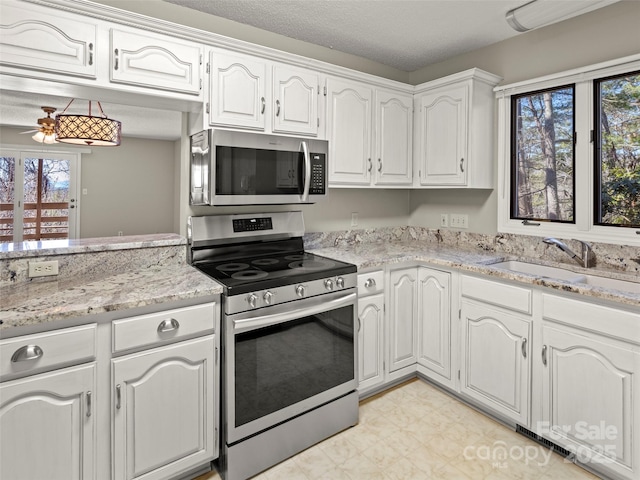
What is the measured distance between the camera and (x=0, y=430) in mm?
1275

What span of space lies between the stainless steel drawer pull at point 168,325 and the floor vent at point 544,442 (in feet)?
6.25

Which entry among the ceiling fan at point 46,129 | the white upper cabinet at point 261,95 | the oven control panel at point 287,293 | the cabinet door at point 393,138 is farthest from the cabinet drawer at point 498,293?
the ceiling fan at point 46,129

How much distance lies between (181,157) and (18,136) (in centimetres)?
77

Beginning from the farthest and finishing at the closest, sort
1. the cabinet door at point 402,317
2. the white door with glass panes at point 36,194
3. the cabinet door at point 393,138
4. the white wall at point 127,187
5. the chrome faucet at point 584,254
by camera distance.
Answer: the cabinet door at point 393,138 < the cabinet door at point 402,317 < the chrome faucet at point 584,254 < the white wall at point 127,187 < the white door with glass panes at point 36,194

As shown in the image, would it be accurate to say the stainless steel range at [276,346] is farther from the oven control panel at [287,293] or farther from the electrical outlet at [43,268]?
the electrical outlet at [43,268]

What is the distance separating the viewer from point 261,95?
220cm

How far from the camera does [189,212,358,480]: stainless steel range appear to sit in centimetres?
173

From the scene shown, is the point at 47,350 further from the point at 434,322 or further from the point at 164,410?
the point at 434,322

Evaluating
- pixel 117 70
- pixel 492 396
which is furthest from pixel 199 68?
pixel 492 396

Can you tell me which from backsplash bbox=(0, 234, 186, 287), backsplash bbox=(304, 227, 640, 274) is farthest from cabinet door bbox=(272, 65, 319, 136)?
backsplash bbox=(0, 234, 186, 287)

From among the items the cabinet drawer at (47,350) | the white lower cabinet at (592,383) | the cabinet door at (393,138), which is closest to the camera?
the cabinet drawer at (47,350)

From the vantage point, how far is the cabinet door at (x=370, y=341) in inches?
90.4

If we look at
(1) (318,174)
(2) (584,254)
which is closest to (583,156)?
(2) (584,254)

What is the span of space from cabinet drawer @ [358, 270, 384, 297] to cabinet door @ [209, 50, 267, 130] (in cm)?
109
